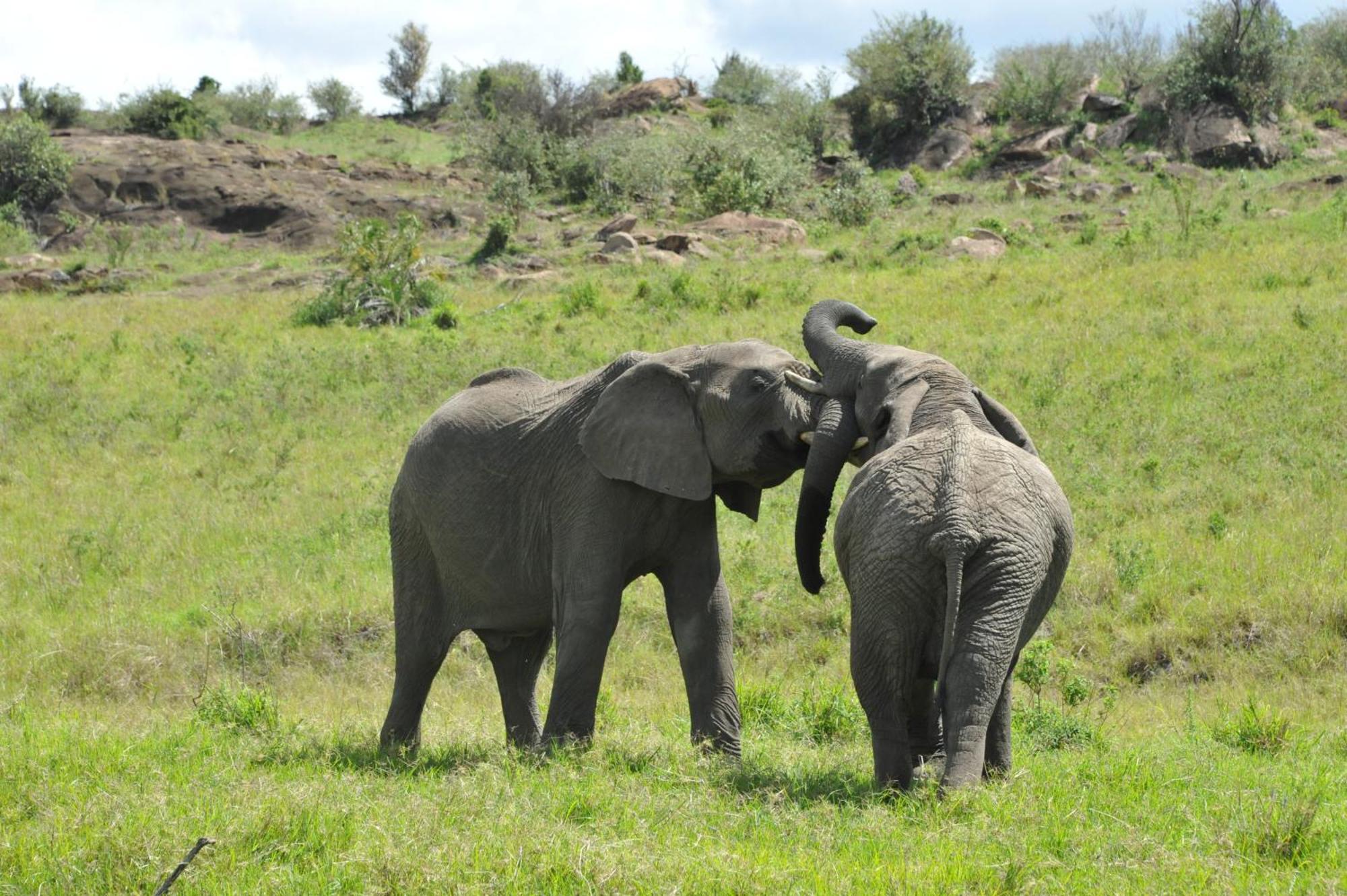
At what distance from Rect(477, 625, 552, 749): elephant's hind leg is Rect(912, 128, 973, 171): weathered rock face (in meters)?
35.3

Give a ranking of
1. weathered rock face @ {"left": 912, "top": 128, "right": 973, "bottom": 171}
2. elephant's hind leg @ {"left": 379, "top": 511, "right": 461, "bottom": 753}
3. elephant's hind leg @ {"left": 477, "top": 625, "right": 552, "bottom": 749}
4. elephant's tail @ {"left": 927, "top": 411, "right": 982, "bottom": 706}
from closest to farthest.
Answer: elephant's tail @ {"left": 927, "top": 411, "right": 982, "bottom": 706}
elephant's hind leg @ {"left": 379, "top": 511, "right": 461, "bottom": 753}
elephant's hind leg @ {"left": 477, "top": 625, "right": 552, "bottom": 749}
weathered rock face @ {"left": 912, "top": 128, "right": 973, "bottom": 171}

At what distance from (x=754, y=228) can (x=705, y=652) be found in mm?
23081

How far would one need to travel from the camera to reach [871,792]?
6289 millimetres

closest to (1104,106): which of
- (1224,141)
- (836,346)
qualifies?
(1224,141)

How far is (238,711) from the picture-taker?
9.08m

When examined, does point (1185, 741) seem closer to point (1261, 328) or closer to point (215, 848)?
point (215, 848)

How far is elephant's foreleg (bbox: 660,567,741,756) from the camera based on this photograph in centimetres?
779

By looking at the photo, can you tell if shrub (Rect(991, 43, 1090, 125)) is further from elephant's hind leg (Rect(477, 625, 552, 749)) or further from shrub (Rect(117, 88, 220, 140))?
elephant's hind leg (Rect(477, 625, 552, 749))

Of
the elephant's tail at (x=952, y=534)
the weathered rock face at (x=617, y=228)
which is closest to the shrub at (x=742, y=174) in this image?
the weathered rock face at (x=617, y=228)

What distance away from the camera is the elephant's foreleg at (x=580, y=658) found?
7.54 m

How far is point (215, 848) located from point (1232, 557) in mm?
8814

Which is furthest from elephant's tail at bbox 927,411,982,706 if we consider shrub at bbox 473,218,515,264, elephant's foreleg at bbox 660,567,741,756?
shrub at bbox 473,218,515,264

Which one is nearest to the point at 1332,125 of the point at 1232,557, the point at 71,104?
the point at 1232,557

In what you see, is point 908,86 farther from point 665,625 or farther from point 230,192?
point 665,625
